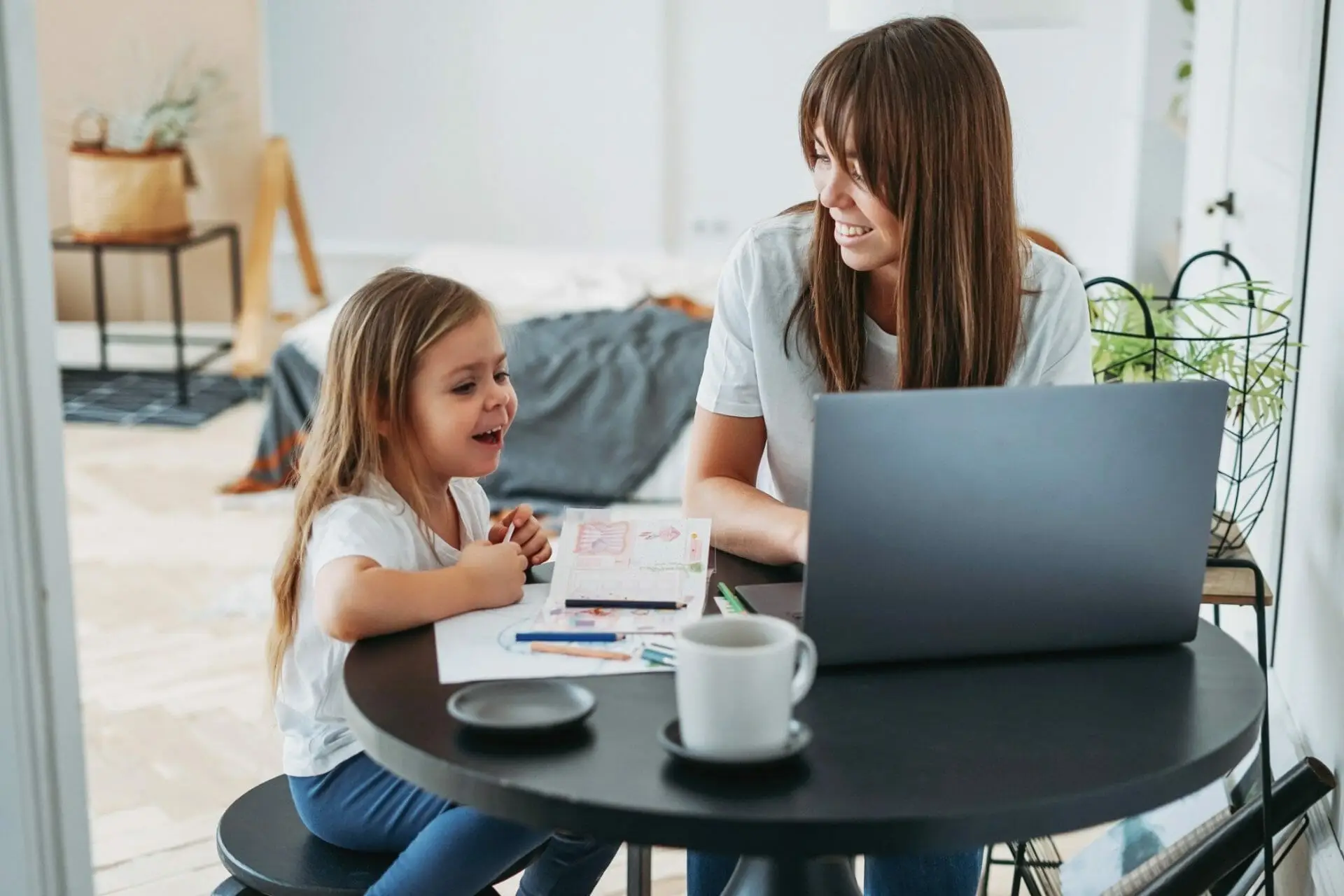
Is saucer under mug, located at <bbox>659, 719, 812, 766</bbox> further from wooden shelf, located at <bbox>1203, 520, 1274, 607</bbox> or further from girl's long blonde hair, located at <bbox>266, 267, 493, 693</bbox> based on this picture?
wooden shelf, located at <bbox>1203, 520, 1274, 607</bbox>

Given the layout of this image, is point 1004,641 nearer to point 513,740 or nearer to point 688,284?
point 513,740

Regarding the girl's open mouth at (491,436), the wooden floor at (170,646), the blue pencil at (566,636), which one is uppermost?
the girl's open mouth at (491,436)

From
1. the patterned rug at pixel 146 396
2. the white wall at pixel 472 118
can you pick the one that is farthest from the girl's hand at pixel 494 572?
the white wall at pixel 472 118

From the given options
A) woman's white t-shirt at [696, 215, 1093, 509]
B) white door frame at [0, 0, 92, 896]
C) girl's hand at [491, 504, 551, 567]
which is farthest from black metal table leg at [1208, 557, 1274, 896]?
Answer: white door frame at [0, 0, 92, 896]

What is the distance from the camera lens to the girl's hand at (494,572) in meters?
1.32

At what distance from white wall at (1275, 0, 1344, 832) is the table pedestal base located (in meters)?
0.59

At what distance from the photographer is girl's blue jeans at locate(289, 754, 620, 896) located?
4.31ft

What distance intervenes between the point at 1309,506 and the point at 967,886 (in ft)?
2.08

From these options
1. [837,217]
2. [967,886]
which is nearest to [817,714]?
[967,886]

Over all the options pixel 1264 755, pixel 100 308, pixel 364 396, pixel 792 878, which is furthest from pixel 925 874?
pixel 100 308

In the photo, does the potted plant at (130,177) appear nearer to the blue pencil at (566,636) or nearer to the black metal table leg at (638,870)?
the black metal table leg at (638,870)

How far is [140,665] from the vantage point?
3068mm

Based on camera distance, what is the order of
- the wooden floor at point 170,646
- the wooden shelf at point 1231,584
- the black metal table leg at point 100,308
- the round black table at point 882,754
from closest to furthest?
the round black table at point 882,754, the wooden shelf at point 1231,584, the wooden floor at point 170,646, the black metal table leg at point 100,308

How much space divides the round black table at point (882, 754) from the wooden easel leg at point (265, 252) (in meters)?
3.94
